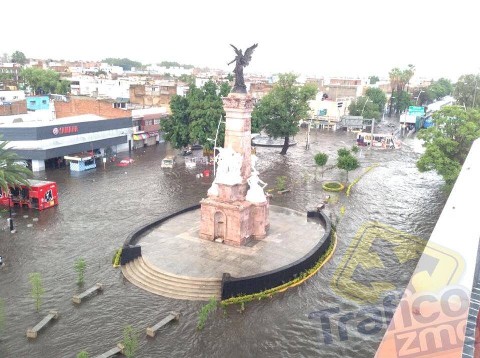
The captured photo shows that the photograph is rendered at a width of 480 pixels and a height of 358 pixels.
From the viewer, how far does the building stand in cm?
4534

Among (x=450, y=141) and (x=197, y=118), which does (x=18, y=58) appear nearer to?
(x=197, y=118)

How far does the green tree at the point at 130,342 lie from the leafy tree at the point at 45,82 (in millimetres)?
84168

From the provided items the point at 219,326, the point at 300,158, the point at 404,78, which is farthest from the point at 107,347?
the point at 404,78

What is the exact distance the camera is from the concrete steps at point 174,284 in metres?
21.2

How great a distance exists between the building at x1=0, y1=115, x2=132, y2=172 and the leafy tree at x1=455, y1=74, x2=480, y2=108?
61.6 metres

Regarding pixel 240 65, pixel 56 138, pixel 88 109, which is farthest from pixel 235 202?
pixel 88 109

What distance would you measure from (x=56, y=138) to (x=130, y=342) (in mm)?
36374

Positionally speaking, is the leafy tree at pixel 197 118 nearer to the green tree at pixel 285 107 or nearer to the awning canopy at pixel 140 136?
the green tree at pixel 285 107

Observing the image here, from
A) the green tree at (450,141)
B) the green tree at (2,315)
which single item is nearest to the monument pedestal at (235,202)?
the green tree at (2,315)

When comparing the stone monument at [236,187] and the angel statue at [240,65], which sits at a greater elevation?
the angel statue at [240,65]

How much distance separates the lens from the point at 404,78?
99.2m

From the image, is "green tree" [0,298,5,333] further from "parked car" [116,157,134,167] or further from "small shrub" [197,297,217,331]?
"parked car" [116,157,134,167]

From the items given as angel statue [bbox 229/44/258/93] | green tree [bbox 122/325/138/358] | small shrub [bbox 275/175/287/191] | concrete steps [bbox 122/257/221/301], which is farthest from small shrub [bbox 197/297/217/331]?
small shrub [bbox 275/175/287/191]

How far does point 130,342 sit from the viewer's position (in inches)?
637
